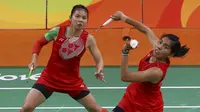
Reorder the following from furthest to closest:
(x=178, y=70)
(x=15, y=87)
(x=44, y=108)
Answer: (x=178, y=70), (x=15, y=87), (x=44, y=108)

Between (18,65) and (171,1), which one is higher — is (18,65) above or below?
below

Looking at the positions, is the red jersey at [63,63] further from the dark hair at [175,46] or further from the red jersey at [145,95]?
the dark hair at [175,46]

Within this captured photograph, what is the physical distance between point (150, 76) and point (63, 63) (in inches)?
56.3

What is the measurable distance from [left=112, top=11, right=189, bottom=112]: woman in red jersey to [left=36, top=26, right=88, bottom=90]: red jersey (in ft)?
3.33

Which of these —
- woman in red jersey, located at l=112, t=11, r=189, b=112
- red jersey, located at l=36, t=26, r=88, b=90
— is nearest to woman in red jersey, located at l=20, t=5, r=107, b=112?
red jersey, located at l=36, t=26, r=88, b=90

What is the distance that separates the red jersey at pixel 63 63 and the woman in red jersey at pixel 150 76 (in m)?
1.02

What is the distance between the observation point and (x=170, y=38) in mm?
4535

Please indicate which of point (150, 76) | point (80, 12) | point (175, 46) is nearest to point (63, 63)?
point (80, 12)

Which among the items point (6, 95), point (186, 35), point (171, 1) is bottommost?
point (6, 95)

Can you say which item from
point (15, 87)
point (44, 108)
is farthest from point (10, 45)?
point (44, 108)

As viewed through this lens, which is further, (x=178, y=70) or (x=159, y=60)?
(x=178, y=70)

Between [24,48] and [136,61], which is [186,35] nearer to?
[136,61]

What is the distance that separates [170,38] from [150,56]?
12.2 inches

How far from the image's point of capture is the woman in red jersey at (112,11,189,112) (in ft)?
14.6
